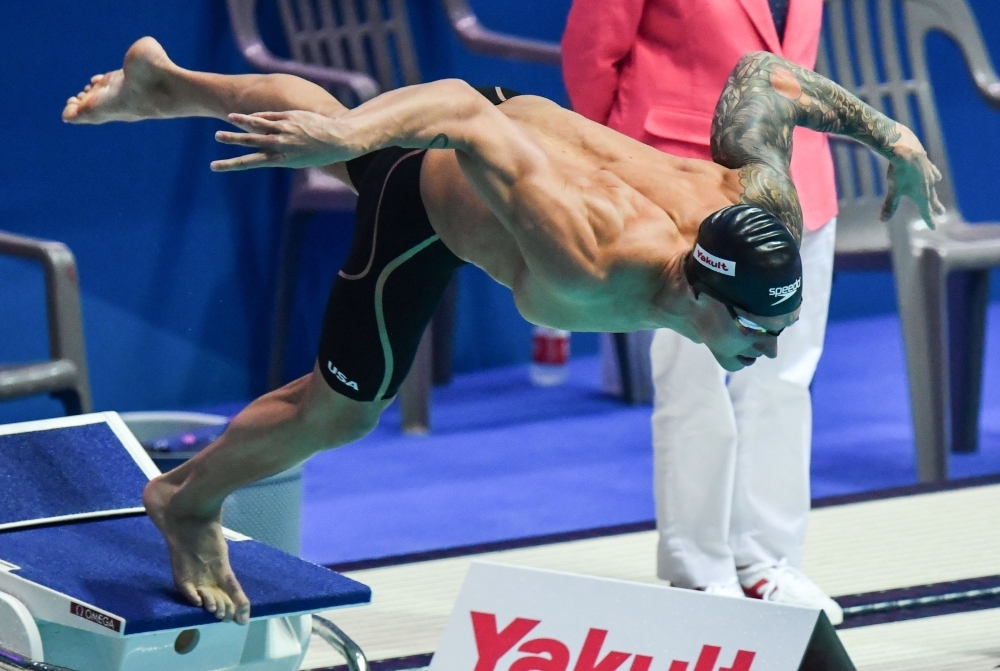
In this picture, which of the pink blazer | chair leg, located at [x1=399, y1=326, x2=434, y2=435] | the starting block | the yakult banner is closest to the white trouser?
the pink blazer

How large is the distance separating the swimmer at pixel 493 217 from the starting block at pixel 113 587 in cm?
9

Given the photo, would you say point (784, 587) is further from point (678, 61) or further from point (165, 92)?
point (165, 92)

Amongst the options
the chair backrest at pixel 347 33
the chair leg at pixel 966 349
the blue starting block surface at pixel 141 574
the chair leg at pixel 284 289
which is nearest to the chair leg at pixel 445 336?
the chair leg at pixel 284 289

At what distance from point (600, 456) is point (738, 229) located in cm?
307

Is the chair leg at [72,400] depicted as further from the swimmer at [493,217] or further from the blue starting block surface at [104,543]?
the swimmer at [493,217]

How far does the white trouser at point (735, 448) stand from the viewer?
3.28 m

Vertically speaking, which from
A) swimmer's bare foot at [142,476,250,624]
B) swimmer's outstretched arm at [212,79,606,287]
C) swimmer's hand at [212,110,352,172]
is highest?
swimmer's hand at [212,110,352,172]

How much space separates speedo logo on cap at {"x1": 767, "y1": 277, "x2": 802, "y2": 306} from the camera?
2213 mm

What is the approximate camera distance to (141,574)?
109 inches

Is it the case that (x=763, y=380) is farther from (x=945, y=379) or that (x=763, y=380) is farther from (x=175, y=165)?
(x=175, y=165)

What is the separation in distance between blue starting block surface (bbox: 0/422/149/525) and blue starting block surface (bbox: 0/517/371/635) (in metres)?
0.07

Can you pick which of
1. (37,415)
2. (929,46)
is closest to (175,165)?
(37,415)

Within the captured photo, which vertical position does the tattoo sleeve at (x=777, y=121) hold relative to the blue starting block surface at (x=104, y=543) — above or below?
above

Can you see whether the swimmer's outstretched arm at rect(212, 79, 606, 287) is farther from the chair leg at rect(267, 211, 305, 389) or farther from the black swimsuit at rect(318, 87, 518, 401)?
the chair leg at rect(267, 211, 305, 389)
